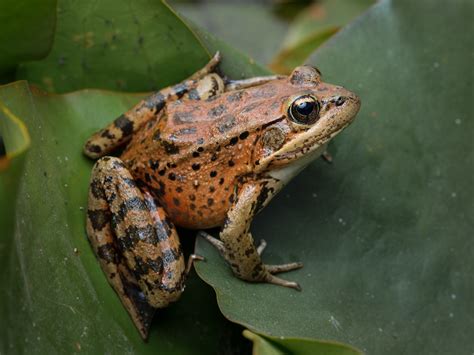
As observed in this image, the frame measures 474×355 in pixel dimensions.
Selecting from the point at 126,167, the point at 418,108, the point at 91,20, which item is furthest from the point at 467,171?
the point at 91,20

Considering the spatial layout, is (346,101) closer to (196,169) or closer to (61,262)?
(196,169)

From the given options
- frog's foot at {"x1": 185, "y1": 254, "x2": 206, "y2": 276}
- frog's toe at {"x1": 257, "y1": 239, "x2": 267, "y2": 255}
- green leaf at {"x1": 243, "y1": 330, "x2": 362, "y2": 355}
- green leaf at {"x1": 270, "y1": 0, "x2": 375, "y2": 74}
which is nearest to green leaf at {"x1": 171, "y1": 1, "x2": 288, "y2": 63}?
green leaf at {"x1": 270, "y1": 0, "x2": 375, "y2": 74}

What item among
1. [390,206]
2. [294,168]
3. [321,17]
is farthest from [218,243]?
[321,17]

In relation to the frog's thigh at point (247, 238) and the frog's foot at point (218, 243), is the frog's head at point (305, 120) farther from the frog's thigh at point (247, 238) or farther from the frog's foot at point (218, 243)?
the frog's foot at point (218, 243)

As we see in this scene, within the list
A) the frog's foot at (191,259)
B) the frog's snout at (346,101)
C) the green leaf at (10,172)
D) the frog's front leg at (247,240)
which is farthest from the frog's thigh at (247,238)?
the green leaf at (10,172)

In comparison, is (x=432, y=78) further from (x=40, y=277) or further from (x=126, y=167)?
(x=40, y=277)
